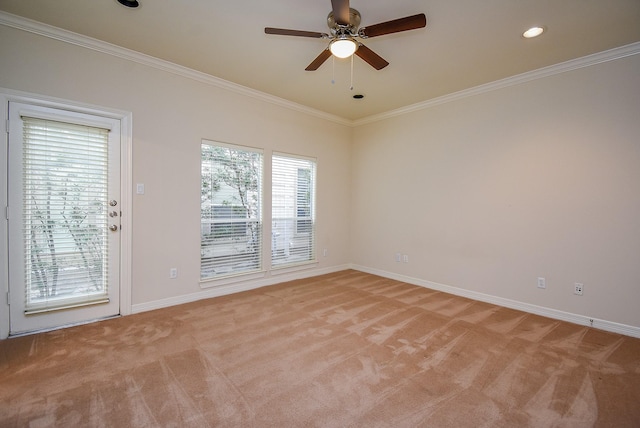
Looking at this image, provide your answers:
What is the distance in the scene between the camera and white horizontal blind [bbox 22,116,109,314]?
2.61m

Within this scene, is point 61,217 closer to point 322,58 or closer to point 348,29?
point 322,58

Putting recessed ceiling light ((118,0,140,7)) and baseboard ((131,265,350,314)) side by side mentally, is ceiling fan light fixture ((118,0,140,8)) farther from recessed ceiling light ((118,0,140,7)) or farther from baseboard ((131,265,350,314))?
baseboard ((131,265,350,314))

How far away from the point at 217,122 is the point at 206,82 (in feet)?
1.64

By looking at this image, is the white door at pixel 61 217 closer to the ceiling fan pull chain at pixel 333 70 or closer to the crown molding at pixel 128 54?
the crown molding at pixel 128 54


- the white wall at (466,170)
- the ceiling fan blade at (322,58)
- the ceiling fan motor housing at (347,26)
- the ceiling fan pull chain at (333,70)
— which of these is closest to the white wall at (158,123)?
the white wall at (466,170)

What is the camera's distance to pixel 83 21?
2.50m

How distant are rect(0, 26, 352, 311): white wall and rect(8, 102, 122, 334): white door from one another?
213mm

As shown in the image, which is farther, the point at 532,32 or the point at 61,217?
the point at 61,217

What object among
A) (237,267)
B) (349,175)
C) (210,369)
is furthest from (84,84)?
(349,175)

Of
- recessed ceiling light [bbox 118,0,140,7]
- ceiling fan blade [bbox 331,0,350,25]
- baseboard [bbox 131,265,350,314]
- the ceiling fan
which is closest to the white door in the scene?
baseboard [bbox 131,265,350,314]

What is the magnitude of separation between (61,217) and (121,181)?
0.62 metres

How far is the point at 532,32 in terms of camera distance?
253 centimetres

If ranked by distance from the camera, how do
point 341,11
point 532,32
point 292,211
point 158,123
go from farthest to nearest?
point 292,211 → point 158,123 → point 532,32 → point 341,11

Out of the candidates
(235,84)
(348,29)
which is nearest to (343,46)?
(348,29)
